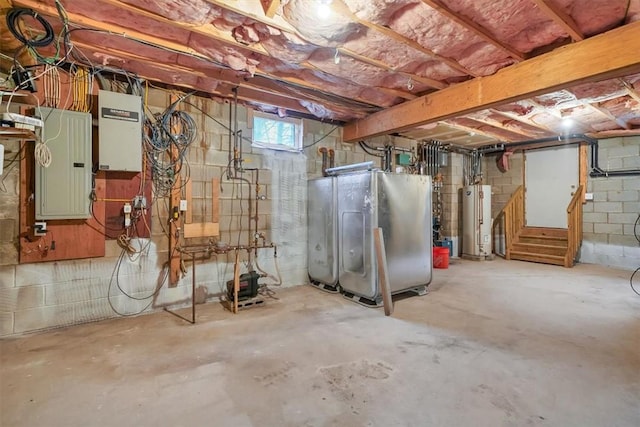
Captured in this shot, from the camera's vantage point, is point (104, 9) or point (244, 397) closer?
point (244, 397)

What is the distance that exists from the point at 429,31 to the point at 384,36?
13.1 inches

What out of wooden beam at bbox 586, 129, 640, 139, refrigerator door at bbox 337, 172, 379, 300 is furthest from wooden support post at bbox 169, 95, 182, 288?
wooden beam at bbox 586, 129, 640, 139

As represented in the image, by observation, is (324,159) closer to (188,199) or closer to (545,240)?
(188,199)

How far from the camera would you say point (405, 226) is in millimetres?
3832

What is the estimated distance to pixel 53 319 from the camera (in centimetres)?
289

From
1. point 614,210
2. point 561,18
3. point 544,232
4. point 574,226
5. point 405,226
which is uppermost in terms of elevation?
point 561,18

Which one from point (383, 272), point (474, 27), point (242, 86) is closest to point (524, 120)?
point (474, 27)

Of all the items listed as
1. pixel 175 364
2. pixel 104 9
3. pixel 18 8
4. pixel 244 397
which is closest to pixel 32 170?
pixel 18 8

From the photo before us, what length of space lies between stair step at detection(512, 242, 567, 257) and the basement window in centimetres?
521

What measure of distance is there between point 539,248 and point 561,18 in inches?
212

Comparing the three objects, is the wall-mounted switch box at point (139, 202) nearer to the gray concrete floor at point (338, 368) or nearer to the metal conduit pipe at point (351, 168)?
the gray concrete floor at point (338, 368)

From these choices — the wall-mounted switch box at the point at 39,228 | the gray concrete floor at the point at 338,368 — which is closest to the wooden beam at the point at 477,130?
the gray concrete floor at the point at 338,368

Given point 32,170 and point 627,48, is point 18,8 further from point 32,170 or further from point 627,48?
point 627,48

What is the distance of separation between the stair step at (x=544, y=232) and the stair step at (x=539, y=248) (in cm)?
29
